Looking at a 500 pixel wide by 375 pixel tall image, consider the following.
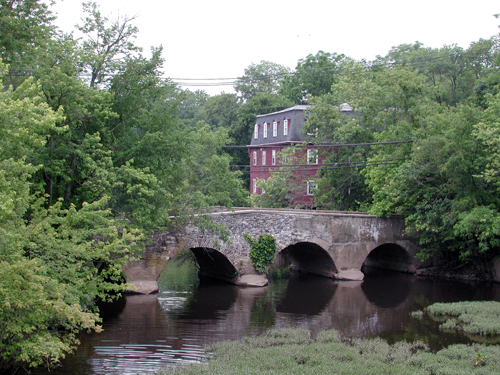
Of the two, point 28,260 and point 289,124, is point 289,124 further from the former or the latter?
point 28,260

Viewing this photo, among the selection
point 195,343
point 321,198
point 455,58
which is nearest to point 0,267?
point 195,343

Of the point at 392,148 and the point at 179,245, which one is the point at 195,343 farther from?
the point at 392,148

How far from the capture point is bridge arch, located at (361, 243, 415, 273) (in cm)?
3031

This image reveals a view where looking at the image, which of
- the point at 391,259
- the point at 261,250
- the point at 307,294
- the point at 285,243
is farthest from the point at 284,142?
the point at 307,294

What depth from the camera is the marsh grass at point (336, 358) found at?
1173 cm

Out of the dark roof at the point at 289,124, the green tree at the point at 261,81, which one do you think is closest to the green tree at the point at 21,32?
the dark roof at the point at 289,124

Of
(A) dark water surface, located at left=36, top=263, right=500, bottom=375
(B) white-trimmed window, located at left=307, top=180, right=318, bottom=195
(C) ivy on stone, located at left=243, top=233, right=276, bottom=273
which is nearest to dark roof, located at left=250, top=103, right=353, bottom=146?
(B) white-trimmed window, located at left=307, top=180, right=318, bottom=195

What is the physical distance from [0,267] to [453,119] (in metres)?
20.6

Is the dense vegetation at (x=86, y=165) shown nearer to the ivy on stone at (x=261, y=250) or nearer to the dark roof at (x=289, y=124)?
the ivy on stone at (x=261, y=250)

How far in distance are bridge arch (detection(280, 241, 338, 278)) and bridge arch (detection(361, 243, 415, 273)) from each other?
13.0 feet

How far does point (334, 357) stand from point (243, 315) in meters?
6.67

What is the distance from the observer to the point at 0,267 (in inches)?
382

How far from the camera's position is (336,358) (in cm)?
1280

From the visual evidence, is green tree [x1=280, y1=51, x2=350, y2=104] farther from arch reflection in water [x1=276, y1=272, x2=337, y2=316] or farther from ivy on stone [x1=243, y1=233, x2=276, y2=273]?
ivy on stone [x1=243, y1=233, x2=276, y2=273]
